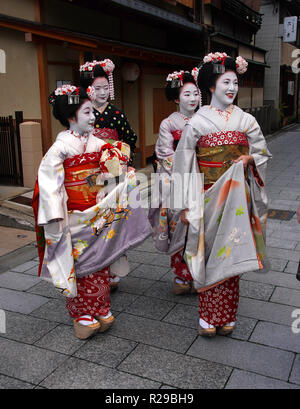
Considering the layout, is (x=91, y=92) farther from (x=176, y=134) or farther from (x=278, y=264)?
(x=278, y=264)

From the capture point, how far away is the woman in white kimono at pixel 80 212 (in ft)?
11.0

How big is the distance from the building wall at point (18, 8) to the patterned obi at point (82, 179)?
17.5 ft

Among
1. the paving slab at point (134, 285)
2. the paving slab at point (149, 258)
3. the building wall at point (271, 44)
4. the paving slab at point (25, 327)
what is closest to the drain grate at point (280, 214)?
the paving slab at point (149, 258)

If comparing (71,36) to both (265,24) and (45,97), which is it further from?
(265,24)

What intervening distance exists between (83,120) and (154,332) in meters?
1.93

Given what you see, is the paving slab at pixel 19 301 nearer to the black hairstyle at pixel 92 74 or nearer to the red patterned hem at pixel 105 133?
the red patterned hem at pixel 105 133

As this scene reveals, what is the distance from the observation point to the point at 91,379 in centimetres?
306

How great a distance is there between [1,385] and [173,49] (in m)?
12.5

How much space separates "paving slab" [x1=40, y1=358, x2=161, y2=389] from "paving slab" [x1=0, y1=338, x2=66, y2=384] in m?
0.09

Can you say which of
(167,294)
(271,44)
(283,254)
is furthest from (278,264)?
(271,44)

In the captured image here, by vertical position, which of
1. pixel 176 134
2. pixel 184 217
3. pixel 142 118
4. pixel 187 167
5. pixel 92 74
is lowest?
pixel 184 217

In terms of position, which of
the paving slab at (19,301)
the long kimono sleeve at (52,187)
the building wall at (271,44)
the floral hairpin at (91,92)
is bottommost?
the paving slab at (19,301)

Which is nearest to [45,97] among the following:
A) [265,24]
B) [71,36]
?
[71,36]

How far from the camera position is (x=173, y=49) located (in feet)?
44.8
